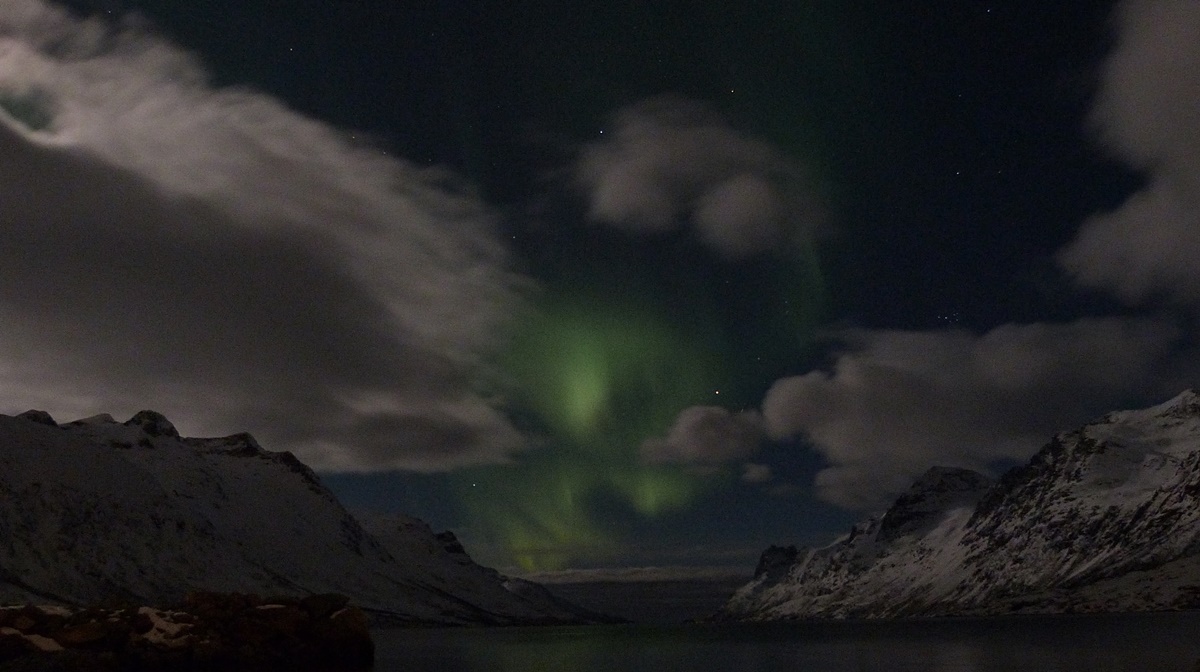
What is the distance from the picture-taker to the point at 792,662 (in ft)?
362

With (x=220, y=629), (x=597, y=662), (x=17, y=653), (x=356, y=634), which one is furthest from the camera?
(x=597, y=662)

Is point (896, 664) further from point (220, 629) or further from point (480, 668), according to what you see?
point (220, 629)

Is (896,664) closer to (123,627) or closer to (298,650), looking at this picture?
(298,650)

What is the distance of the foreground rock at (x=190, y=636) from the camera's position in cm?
7894

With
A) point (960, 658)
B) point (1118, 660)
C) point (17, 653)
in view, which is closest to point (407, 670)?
point (17, 653)

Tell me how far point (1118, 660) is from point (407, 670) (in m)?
69.4

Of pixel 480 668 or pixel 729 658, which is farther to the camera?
pixel 729 658

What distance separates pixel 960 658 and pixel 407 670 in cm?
6000

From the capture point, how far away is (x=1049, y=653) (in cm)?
10631

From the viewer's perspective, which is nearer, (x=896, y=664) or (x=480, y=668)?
(x=896, y=664)

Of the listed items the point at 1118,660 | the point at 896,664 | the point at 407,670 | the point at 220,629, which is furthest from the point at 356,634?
the point at 1118,660

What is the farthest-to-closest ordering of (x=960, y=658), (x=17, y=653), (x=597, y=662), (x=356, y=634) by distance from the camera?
(x=597, y=662), (x=960, y=658), (x=356, y=634), (x=17, y=653)

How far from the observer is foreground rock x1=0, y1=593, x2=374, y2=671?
259 ft

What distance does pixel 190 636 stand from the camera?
3314 inches
